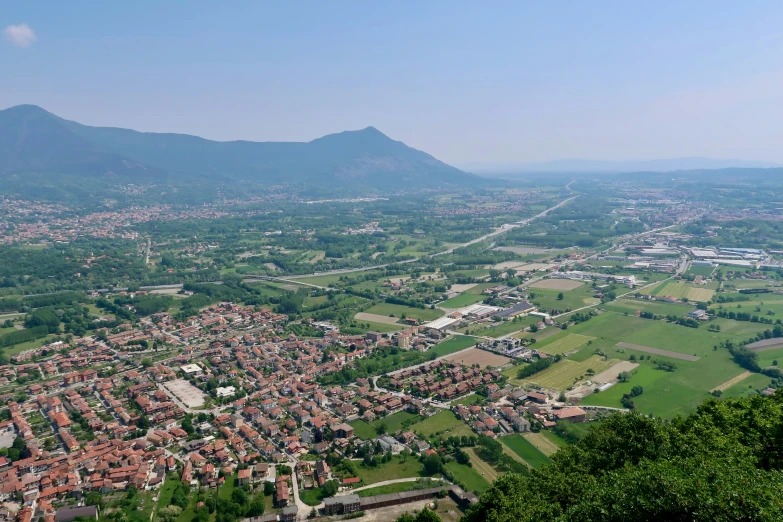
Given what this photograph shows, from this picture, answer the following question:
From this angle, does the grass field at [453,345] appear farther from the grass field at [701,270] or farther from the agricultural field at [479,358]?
the grass field at [701,270]

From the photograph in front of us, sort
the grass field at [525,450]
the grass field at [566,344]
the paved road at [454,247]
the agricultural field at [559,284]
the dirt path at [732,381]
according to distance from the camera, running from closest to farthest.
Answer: the grass field at [525,450] < the dirt path at [732,381] < the grass field at [566,344] < the agricultural field at [559,284] < the paved road at [454,247]

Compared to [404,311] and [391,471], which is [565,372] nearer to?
[391,471]

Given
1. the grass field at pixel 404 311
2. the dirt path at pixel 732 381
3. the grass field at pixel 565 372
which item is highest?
the dirt path at pixel 732 381

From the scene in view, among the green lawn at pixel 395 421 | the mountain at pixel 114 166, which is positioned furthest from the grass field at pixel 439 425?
the mountain at pixel 114 166

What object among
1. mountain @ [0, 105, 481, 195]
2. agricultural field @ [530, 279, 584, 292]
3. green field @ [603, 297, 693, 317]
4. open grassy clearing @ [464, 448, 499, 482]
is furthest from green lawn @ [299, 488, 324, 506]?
mountain @ [0, 105, 481, 195]

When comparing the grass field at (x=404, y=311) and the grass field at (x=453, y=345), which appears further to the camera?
the grass field at (x=404, y=311)

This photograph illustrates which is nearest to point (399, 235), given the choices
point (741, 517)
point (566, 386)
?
point (566, 386)

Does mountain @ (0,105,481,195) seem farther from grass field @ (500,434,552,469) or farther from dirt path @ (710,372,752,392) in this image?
dirt path @ (710,372,752,392)
